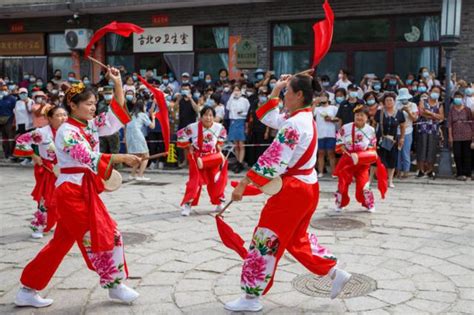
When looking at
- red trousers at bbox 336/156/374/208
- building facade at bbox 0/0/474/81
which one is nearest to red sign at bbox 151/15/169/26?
building facade at bbox 0/0/474/81

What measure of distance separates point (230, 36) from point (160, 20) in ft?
8.15

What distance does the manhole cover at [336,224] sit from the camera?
6.57 meters

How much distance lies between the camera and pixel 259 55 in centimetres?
1570

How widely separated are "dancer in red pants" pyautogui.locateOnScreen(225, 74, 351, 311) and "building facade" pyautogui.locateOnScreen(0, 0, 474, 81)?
1078 centimetres

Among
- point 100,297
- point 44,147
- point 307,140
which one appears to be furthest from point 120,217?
point 307,140

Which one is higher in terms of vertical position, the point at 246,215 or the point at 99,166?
the point at 99,166

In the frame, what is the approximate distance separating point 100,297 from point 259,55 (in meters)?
12.1

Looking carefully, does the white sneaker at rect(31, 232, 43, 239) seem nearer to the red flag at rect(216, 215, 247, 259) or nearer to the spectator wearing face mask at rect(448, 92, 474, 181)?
the red flag at rect(216, 215, 247, 259)

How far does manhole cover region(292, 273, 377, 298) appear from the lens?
4.42 m

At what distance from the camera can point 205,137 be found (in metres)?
7.76

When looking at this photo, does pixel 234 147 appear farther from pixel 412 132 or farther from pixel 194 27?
pixel 194 27

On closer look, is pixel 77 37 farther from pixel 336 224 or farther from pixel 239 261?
pixel 239 261

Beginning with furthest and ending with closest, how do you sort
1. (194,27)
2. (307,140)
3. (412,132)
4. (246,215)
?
(194,27) → (412,132) → (246,215) → (307,140)

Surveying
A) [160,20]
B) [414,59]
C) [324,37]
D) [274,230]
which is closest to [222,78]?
[160,20]
